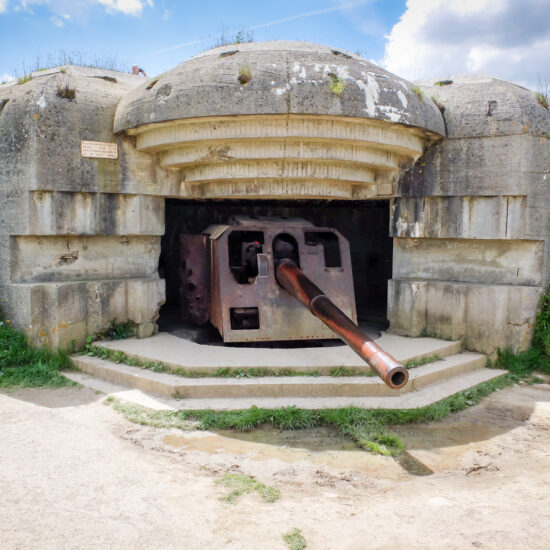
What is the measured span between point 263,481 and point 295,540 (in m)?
0.66

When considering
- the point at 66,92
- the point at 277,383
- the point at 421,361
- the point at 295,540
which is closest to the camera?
the point at 295,540

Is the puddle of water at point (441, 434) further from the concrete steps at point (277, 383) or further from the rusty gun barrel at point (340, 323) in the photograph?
the rusty gun barrel at point (340, 323)

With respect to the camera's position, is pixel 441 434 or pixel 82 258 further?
pixel 82 258

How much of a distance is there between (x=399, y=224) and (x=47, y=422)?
3.94 metres

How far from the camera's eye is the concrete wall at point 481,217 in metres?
5.33

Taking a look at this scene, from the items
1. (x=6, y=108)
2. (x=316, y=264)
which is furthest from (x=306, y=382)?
(x=6, y=108)

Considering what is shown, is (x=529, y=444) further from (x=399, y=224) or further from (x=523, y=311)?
(x=399, y=224)

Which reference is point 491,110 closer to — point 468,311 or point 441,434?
point 468,311

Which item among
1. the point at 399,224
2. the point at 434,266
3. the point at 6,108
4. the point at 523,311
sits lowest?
the point at 523,311

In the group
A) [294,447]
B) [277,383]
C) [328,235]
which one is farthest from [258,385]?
[328,235]

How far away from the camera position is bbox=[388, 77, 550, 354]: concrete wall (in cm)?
533

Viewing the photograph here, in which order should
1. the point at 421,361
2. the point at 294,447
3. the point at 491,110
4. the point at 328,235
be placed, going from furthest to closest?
1. the point at 328,235
2. the point at 491,110
3. the point at 421,361
4. the point at 294,447

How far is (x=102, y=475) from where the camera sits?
10.0 feet

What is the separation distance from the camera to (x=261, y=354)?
4820 mm
